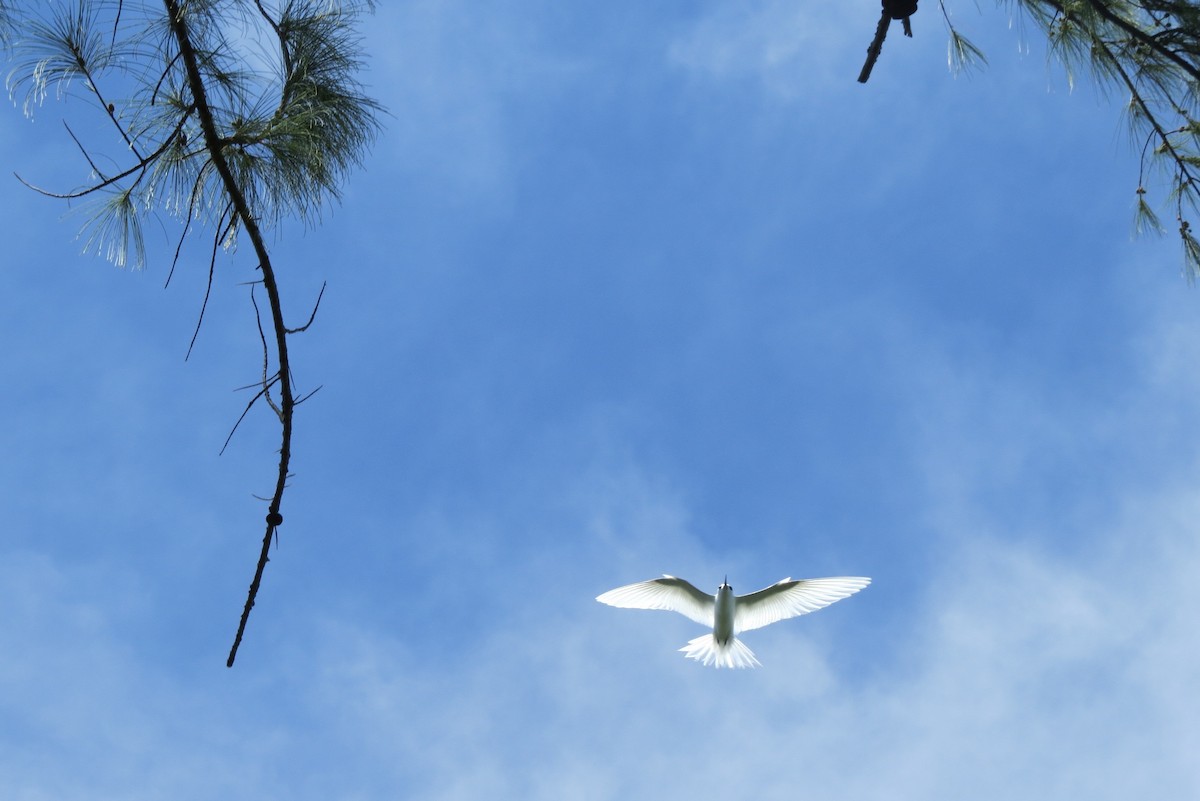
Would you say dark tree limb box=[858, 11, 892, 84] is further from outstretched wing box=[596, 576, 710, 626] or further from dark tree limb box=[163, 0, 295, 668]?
outstretched wing box=[596, 576, 710, 626]

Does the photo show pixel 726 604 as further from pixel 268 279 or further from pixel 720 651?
pixel 268 279

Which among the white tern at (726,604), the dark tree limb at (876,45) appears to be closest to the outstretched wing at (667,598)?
the white tern at (726,604)

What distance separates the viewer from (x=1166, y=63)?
Answer: 11.1ft

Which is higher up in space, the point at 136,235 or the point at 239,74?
the point at 239,74

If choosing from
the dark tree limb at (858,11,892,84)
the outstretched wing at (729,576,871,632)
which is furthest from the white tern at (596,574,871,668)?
the dark tree limb at (858,11,892,84)

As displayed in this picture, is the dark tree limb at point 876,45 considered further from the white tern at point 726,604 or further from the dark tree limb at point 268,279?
the white tern at point 726,604

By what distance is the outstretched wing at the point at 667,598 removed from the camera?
21.4ft

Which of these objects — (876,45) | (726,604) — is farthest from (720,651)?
(876,45)

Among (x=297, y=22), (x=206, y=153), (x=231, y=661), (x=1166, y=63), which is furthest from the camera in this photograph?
(x=1166, y=63)

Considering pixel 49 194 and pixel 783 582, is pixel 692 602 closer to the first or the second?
pixel 783 582

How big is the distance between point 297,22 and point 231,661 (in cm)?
187

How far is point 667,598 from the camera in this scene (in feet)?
21.6

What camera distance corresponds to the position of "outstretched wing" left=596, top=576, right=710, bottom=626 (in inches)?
256

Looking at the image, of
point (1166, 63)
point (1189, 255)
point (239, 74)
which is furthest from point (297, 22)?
point (1189, 255)
